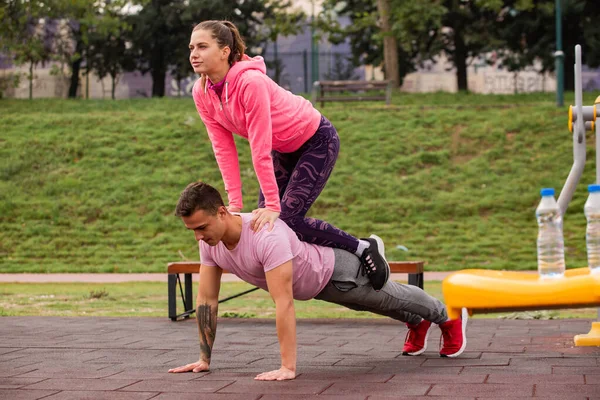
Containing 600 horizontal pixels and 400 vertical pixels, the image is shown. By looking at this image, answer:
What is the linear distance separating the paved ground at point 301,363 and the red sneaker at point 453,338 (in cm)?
10

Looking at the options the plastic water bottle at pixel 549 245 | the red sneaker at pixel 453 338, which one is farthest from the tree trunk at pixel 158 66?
the plastic water bottle at pixel 549 245

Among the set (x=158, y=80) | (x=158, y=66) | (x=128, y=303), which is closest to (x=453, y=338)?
(x=128, y=303)

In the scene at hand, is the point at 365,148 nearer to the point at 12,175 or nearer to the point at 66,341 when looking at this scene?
the point at 12,175

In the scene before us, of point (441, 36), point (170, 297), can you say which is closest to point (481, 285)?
point (170, 297)

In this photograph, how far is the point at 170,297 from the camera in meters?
8.08

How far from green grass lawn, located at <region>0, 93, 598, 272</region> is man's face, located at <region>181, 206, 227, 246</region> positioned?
9.82m

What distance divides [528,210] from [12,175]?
10188mm

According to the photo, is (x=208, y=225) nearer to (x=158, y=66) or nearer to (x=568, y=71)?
(x=568, y=71)

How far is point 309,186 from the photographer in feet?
15.9

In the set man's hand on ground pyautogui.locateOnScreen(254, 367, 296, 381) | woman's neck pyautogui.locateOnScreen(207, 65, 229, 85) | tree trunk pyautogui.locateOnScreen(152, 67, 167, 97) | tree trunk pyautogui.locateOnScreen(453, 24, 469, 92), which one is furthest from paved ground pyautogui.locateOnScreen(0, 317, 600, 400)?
tree trunk pyautogui.locateOnScreen(152, 67, 167, 97)

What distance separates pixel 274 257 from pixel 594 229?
170cm

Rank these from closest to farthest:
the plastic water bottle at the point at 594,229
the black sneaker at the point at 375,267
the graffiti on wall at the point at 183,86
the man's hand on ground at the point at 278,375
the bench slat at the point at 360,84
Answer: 1. the plastic water bottle at the point at 594,229
2. the man's hand on ground at the point at 278,375
3. the black sneaker at the point at 375,267
4. the bench slat at the point at 360,84
5. the graffiti on wall at the point at 183,86

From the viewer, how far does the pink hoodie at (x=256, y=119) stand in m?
4.52

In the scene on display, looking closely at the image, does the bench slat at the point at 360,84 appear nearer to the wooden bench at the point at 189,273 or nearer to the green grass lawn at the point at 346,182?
the green grass lawn at the point at 346,182
